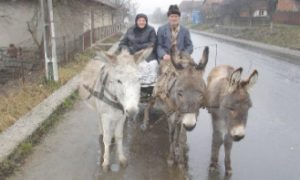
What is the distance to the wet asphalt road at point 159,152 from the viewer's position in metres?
5.62

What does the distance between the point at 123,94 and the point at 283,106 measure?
6.64 m

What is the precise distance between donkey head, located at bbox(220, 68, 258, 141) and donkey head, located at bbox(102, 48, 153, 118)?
1177mm

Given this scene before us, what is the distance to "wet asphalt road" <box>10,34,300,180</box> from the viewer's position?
221 inches

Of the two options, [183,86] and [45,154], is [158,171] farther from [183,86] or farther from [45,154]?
[45,154]

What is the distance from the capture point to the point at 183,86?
4.83 m

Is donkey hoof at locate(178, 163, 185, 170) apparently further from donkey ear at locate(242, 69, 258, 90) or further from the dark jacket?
the dark jacket

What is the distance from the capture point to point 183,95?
480 centimetres

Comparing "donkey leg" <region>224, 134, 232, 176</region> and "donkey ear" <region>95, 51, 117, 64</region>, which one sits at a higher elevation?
"donkey ear" <region>95, 51, 117, 64</region>

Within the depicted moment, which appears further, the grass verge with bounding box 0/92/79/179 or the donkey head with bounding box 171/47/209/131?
the grass verge with bounding box 0/92/79/179

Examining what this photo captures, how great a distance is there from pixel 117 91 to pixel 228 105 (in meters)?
1.46

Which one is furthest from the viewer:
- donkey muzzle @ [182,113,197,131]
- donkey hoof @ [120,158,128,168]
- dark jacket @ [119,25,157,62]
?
dark jacket @ [119,25,157,62]

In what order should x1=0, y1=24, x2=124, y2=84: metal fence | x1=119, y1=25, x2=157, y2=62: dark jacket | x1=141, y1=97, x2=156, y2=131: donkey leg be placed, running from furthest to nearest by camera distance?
Answer: x1=0, y1=24, x2=124, y2=84: metal fence → x1=119, y1=25, x2=157, y2=62: dark jacket → x1=141, y1=97, x2=156, y2=131: donkey leg

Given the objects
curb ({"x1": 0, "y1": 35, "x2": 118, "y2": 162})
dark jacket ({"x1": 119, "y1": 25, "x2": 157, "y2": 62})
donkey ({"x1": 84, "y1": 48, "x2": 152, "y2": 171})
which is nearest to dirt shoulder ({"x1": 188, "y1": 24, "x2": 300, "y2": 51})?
curb ({"x1": 0, "y1": 35, "x2": 118, "y2": 162})

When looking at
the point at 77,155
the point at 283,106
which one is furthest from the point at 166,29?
the point at 283,106
